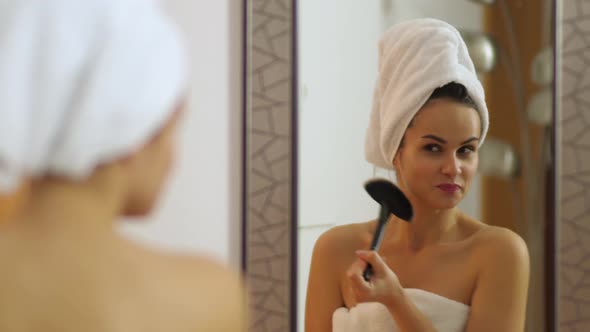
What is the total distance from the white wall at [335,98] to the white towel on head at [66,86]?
0.50 meters

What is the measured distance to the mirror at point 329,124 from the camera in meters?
0.85

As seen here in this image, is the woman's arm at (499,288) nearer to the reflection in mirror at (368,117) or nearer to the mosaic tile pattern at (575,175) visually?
the reflection in mirror at (368,117)

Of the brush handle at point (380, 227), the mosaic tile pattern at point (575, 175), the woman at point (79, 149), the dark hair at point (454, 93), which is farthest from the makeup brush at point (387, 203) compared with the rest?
the woman at point (79, 149)

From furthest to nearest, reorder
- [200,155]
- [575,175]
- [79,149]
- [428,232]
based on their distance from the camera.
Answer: [575,175] < [428,232] < [200,155] < [79,149]

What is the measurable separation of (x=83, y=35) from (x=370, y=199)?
1.66 feet

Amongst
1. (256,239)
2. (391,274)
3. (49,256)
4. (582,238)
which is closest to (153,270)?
(49,256)

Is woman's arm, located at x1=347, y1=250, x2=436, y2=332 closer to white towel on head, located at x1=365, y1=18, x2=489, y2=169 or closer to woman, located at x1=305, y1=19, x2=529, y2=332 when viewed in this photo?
woman, located at x1=305, y1=19, x2=529, y2=332

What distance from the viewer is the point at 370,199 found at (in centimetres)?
80

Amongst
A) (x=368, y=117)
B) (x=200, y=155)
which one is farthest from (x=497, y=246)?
(x=200, y=155)

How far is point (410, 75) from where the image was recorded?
2.52 feet

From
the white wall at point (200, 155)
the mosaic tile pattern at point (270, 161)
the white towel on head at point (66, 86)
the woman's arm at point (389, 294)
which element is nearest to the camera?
the white towel on head at point (66, 86)

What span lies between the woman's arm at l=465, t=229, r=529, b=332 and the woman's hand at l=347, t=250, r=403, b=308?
0.31 ft

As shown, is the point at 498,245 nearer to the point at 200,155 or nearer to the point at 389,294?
the point at 389,294

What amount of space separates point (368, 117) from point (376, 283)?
0.20 m
